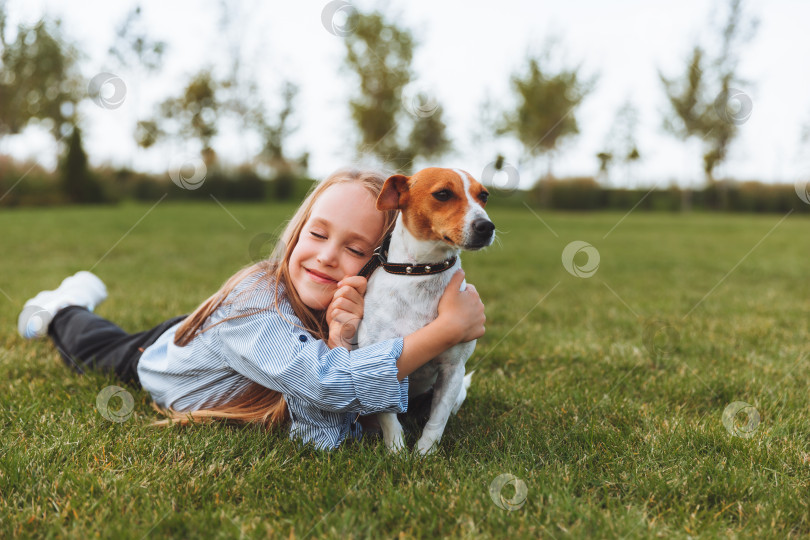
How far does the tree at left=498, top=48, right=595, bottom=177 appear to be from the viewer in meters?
28.0

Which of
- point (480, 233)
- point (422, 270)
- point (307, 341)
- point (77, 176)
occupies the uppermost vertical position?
point (480, 233)

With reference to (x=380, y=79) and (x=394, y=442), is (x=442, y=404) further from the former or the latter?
(x=380, y=79)

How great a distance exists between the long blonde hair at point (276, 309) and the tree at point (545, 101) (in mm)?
25498

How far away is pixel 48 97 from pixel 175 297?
27.6 meters

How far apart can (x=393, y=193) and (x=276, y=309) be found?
76cm

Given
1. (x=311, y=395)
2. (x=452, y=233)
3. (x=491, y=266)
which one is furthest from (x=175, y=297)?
(x=491, y=266)

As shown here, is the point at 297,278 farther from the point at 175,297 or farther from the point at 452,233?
the point at 175,297

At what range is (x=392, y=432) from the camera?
2.61 m

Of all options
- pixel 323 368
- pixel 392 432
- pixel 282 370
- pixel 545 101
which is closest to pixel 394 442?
A: pixel 392 432

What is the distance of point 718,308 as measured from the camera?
614 centimetres

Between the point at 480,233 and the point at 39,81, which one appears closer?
the point at 480,233

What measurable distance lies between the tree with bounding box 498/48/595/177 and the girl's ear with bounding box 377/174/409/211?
25.8 meters

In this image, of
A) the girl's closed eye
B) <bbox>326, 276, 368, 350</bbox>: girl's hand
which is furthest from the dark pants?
<bbox>326, 276, 368, 350</bbox>: girl's hand

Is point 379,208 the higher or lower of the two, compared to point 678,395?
higher
